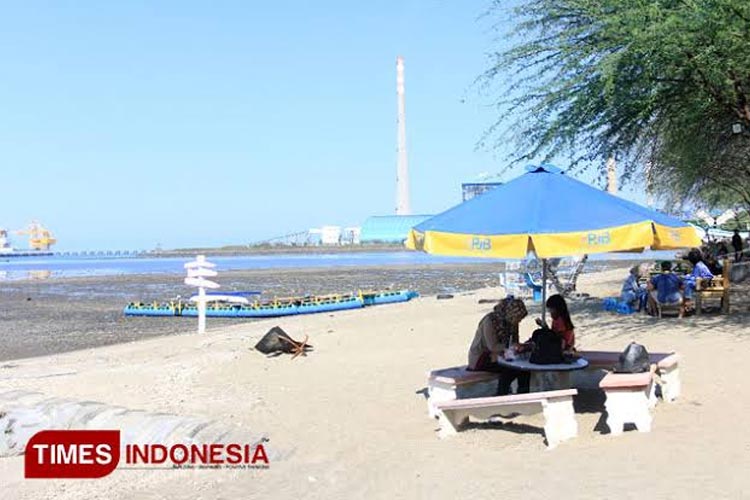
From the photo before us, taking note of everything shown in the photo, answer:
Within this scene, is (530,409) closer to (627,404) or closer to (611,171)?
(627,404)

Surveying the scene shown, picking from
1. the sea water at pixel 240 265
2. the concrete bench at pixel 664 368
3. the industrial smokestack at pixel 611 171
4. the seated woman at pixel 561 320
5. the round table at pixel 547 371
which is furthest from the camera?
the sea water at pixel 240 265

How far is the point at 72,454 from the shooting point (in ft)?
23.9

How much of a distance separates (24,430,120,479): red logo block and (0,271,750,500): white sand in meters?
0.17

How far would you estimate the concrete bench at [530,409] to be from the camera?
641 centimetres

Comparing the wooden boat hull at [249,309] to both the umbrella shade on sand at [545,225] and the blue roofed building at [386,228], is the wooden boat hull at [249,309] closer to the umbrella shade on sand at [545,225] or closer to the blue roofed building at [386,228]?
the umbrella shade on sand at [545,225]

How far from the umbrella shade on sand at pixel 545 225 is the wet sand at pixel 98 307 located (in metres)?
13.5

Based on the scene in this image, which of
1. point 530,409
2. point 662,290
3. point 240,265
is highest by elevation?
point 662,290

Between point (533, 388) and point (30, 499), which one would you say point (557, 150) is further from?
point (30, 499)

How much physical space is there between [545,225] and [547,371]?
1.55m

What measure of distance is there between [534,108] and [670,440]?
22.6ft

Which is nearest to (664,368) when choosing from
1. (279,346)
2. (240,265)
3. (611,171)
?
(279,346)

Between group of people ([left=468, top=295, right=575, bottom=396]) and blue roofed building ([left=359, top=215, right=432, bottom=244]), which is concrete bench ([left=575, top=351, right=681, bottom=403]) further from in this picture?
blue roofed building ([left=359, top=215, right=432, bottom=244])

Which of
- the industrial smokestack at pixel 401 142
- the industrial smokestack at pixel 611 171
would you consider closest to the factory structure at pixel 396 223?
the industrial smokestack at pixel 401 142

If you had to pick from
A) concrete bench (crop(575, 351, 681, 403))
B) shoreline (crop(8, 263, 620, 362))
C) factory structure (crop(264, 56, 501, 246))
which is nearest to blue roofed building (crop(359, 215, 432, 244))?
factory structure (crop(264, 56, 501, 246))
